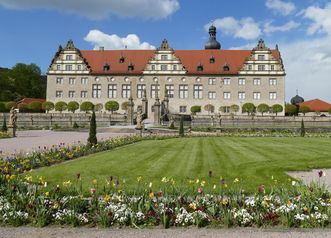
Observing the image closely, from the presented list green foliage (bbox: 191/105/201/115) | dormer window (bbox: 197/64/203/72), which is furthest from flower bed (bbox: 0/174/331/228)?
dormer window (bbox: 197/64/203/72)

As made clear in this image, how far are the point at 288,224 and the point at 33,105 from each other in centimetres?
6300

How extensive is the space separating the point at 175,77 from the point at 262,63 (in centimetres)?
1408

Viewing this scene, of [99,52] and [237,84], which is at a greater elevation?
[99,52]

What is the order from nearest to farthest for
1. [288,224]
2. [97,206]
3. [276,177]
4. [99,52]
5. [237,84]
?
[288,224] → [97,206] → [276,177] → [237,84] → [99,52]

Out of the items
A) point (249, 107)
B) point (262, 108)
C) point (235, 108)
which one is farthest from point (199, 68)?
point (262, 108)

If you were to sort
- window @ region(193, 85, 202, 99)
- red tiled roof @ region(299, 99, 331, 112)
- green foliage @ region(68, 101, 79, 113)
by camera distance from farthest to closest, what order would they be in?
red tiled roof @ region(299, 99, 331, 112)
window @ region(193, 85, 202, 99)
green foliage @ region(68, 101, 79, 113)

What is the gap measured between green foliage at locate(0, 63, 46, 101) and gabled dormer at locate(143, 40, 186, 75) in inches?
1118

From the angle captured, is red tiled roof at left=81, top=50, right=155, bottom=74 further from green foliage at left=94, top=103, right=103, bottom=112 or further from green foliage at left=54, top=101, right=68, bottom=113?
green foliage at left=54, top=101, right=68, bottom=113

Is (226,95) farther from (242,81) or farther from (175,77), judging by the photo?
(175,77)

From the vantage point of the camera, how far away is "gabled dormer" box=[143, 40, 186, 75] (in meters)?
63.2

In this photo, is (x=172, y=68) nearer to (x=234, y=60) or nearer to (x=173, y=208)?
(x=234, y=60)

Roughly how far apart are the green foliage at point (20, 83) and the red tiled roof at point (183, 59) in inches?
767

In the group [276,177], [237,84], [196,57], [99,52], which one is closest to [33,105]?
[99,52]

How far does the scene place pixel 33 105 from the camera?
64.2 metres
